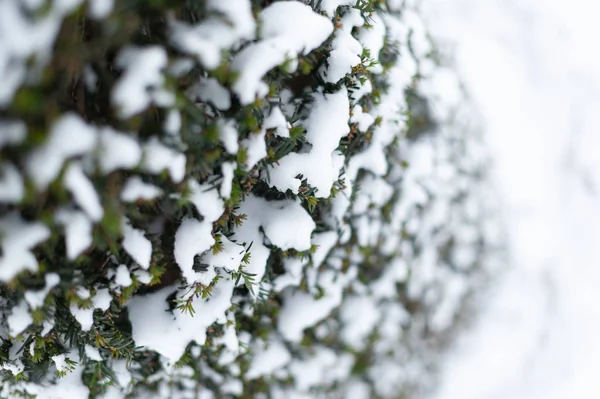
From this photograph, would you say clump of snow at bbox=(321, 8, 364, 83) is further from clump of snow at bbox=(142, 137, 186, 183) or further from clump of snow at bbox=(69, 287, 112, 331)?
→ clump of snow at bbox=(69, 287, 112, 331)

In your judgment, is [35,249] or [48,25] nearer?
[48,25]

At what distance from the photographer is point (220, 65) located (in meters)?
0.96

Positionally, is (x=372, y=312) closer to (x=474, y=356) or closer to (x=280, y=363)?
(x=280, y=363)

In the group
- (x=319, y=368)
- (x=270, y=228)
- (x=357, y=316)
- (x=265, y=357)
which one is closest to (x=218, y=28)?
(x=270, y=228)

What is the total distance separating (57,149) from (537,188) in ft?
11.2

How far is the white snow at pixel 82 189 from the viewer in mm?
831

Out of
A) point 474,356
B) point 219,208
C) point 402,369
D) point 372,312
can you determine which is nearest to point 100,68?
point 219,208

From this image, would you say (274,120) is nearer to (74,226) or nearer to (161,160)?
(161,160)

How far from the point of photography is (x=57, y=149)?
0.81 m

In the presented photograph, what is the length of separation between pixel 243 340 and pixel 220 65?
41.2 inches

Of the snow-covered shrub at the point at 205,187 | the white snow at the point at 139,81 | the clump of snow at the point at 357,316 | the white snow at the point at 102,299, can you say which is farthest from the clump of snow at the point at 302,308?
the white snow at the point at 139,81

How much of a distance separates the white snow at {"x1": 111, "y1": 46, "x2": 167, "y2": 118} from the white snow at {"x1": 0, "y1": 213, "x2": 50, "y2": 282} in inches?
11.3

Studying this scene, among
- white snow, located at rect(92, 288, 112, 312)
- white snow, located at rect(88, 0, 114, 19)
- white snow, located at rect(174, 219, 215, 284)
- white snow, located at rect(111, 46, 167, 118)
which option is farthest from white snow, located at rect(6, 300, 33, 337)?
white snow, located at rect(88, 0, 114, 19)

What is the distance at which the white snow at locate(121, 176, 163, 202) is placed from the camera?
0.97 metres
